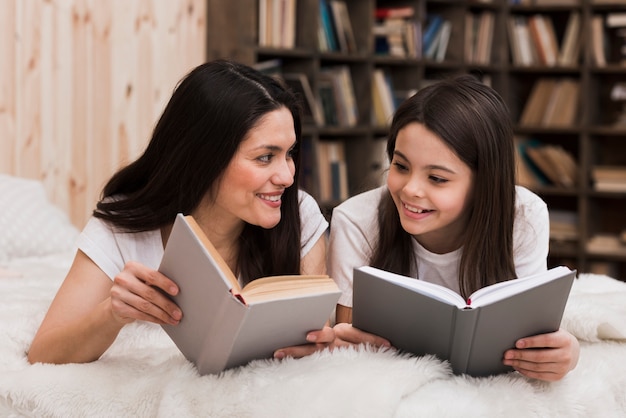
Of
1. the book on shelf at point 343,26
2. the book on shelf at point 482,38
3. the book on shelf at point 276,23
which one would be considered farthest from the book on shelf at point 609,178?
the book on shelf at point 276,23

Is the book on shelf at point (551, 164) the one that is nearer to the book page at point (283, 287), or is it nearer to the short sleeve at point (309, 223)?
the short sleeve at point (309, 223)

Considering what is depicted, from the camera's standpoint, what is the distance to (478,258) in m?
1.68

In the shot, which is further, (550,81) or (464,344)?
(550,81)

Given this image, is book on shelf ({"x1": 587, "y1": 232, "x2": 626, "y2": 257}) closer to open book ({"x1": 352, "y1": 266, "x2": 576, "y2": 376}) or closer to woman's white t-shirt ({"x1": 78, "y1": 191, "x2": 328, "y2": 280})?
woman's white t-shirt ({"x1": 78, "y1": 191, "x2": 328, "y2": 280})

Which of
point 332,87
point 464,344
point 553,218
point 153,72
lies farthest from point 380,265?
point 553,218

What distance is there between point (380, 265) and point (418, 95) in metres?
0.37

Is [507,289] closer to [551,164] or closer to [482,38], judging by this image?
[551,164]

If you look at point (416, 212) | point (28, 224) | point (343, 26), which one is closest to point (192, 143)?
point (416, 212)

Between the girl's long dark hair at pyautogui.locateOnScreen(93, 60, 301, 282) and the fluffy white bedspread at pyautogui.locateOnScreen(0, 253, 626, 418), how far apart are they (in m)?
0.31

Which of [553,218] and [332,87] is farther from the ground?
[332,87]

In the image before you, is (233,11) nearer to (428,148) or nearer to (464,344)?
(428,148)

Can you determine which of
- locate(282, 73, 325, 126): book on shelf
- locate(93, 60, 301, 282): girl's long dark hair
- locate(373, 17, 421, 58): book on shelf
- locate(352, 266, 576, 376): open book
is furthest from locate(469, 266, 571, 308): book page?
locate(373, 17, 421, 58): book on shelf

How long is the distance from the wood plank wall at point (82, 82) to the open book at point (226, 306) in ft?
6.01

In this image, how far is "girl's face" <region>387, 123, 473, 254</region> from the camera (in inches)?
63.2
